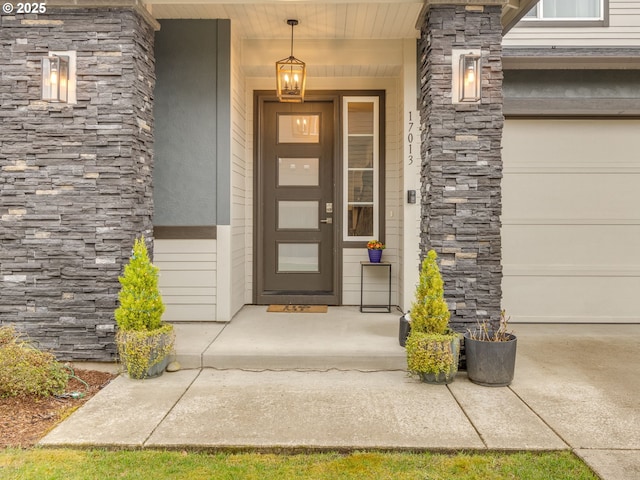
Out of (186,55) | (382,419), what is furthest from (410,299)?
(186,55)

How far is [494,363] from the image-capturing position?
3422 mm

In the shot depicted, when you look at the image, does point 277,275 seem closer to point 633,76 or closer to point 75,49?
point 75,49

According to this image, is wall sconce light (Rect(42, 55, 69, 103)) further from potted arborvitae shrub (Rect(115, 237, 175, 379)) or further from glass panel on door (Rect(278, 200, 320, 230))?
glass panel on door (Rect(278, 200, 320, 230))

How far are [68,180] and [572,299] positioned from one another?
493 centimetres

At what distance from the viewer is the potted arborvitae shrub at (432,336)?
3400 mm

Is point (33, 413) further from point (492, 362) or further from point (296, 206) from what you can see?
point (296, 206)

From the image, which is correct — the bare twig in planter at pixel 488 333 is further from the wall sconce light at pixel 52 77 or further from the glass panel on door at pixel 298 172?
the wall sconce light at pixel 52 77

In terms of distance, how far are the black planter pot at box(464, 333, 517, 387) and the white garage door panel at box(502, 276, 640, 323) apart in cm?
197

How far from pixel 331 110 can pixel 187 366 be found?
328 cm

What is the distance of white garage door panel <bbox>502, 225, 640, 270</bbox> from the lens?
5.28 metres

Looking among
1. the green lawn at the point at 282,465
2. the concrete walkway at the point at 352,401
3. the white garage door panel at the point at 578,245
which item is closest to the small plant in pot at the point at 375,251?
the concrete walkway at the point at 352,401

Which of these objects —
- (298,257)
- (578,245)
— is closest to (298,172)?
(298,257)

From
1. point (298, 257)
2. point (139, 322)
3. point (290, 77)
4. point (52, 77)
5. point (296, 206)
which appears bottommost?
point (139, 322)

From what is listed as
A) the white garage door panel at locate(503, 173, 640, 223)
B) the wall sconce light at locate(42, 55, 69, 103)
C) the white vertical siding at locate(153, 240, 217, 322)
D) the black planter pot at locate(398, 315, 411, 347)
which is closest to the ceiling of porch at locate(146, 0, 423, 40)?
the wall sconce light at locate(42, 55, 69, 103)
